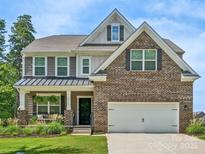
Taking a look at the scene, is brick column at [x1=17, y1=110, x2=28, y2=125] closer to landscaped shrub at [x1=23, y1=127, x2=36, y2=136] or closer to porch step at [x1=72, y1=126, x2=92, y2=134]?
porch step at [x1=72, y1=126, x2=92, y2=134]

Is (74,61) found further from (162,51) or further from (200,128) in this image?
(200,128)

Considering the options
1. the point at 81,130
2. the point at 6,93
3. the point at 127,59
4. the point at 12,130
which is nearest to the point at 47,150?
the point at 12,130

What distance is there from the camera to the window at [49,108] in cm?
3391

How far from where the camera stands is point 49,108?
33.9 meters

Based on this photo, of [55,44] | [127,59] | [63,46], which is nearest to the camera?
[127,59]

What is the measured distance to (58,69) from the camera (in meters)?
34.5

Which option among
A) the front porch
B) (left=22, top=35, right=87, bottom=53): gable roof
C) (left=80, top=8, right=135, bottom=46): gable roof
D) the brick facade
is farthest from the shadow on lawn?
(left=80, top=8, right=135, bottom=46): gable roof

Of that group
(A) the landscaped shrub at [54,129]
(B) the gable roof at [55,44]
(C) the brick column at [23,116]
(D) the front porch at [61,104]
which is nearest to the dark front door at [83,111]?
(D) the front porch at [61,104]

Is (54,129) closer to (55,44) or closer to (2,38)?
(55,44)

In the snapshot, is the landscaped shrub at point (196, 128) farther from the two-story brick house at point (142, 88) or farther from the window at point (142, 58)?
the window at point (142, 58)

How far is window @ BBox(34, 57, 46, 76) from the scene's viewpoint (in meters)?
34.5

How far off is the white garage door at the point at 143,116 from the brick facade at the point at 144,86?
0.46 m

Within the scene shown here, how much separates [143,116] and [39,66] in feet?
32.9

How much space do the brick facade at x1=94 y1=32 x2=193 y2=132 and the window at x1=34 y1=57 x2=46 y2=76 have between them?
23.0 feet
